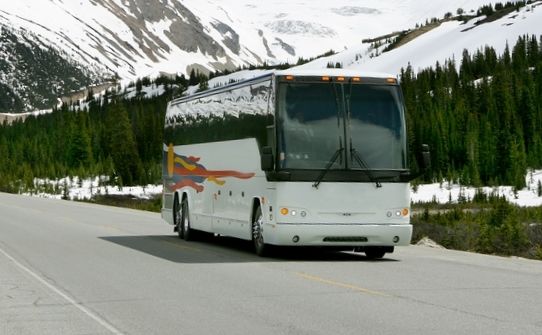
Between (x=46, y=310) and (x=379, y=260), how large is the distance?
28.2 ft

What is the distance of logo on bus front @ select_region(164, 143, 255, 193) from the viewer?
71.9 feet

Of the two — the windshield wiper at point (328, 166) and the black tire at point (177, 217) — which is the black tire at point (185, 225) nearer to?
the black tire at point (177, 217)

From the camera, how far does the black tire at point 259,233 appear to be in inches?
757

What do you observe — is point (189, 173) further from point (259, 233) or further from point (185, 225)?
point (259, 233)

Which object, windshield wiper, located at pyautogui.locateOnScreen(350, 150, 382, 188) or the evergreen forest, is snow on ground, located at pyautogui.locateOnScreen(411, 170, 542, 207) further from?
windshield wiper, located at pyautogui.locateOnScreen(350, 150, 382, 188)

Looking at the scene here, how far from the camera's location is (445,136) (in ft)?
368

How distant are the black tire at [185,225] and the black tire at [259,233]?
206 inches

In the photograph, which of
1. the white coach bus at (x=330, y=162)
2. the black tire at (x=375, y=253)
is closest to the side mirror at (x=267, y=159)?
the white coach bus at (x=330, y=162)

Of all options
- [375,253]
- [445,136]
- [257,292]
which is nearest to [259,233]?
[375,253]

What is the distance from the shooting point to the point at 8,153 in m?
191

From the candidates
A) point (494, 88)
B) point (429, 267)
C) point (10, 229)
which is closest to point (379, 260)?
point (429, 267)

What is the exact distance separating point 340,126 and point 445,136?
312ft

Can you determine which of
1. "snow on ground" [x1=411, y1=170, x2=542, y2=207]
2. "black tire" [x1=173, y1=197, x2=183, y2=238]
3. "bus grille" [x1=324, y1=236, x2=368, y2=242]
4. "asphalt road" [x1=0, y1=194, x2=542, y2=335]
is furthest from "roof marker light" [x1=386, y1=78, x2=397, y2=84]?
"snow on ground" [x1=411, y1=170, x2=542, y2=207]

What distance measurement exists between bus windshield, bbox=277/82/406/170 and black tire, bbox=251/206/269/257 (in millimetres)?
1487
